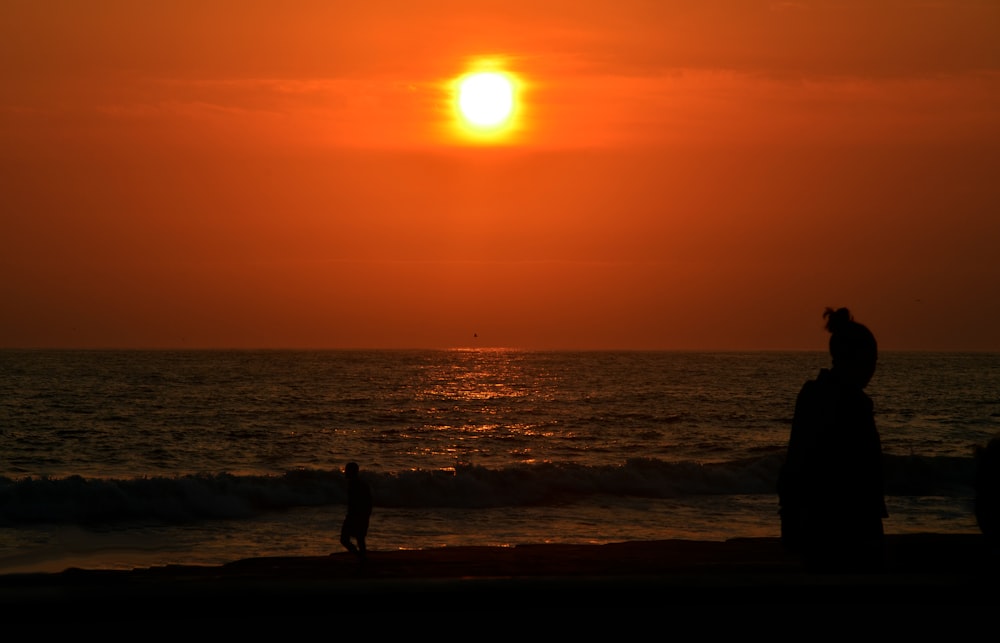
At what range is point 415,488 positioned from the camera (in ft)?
90.7

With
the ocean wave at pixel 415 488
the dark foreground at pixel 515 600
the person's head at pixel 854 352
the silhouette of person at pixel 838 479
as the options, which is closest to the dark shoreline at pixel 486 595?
the dark foreground at pixel 515 600

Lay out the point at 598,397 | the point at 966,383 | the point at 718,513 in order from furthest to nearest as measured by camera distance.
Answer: the point at 966,383
the point at 598,397
the point at 718,513

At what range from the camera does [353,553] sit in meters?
16.6

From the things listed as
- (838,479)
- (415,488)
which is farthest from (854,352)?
(415,488)

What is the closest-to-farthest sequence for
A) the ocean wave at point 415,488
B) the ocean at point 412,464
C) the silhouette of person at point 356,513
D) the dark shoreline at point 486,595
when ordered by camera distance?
the dark shoreline at point 486,595, the silhouette of person at point 356,513, the ocean at point 412,464, the ocean wave at point 415,488

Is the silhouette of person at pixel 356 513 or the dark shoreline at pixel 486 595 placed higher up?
the dark shoreline at pixel 486 595

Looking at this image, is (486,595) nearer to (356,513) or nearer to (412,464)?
(356,513)

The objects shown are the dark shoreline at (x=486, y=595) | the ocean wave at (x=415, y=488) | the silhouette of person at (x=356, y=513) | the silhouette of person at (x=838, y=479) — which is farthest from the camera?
the ocean wave at (x=415, y=488)

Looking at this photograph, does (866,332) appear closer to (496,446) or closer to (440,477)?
(440,477)

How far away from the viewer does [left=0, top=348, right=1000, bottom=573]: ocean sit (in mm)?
21094

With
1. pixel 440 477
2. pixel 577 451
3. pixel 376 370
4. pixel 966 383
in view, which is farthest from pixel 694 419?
pixel 376 370

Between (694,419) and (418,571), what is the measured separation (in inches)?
1685

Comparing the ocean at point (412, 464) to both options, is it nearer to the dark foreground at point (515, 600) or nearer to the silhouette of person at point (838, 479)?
the silhouette of person at point (838, 479)

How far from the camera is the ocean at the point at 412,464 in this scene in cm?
2109
